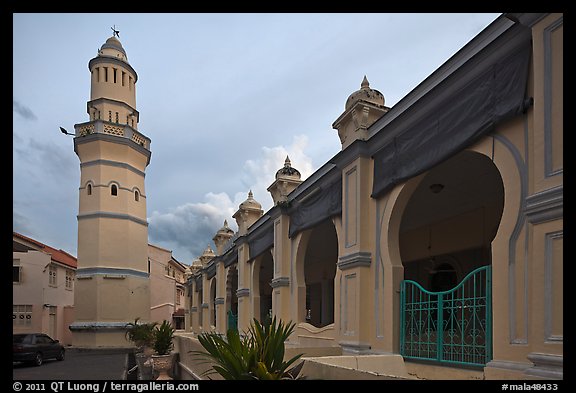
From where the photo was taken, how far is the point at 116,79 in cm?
2367

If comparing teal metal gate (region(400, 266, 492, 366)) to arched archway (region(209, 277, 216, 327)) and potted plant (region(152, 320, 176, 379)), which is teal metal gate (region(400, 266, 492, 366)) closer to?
potted plant (region(152, 320, 176, 379))

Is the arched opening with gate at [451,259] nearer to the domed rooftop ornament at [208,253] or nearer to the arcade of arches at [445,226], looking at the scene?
the arcade of arches at [445,226]

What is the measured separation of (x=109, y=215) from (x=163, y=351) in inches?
399

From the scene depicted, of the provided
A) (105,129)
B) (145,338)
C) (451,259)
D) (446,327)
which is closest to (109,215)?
(105,129)

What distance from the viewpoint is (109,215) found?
21938mm

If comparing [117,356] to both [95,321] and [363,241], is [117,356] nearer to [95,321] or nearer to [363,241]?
[95,321]

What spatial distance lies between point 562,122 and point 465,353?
3.14 m

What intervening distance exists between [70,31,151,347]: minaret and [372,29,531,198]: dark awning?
57.7ft

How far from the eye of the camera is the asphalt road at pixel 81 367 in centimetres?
1344

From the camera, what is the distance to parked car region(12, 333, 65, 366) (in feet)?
50.1

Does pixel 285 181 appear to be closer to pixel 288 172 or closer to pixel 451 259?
pixel 288 172

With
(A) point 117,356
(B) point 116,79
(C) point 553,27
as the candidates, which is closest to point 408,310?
(C) point 553,27

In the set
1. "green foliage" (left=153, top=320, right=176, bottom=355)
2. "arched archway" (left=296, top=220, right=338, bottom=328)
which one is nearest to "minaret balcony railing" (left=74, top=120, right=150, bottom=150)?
"arched archway" (left=296, top=220, right=338, bottom=328)

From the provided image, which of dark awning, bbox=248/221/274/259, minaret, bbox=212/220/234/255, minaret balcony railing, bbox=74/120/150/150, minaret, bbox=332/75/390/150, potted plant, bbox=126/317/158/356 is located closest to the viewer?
minaret, bbox=332/75/390/150
